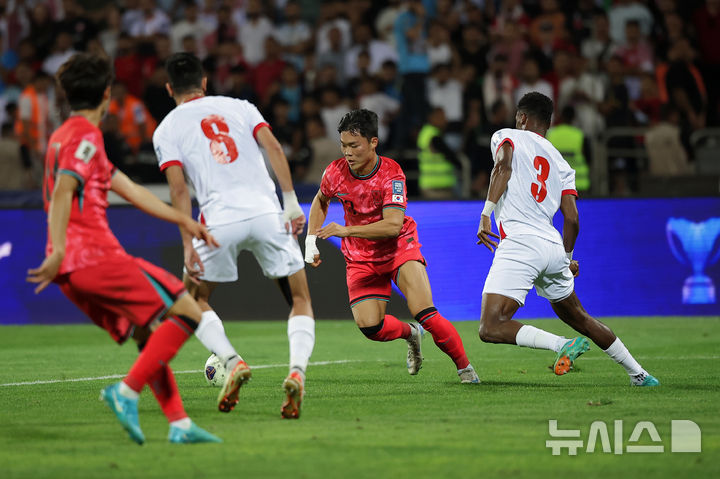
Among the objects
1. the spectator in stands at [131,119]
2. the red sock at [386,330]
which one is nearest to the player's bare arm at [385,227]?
the red sock at [386,330]

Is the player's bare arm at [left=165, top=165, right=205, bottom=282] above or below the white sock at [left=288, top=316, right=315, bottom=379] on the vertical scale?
above

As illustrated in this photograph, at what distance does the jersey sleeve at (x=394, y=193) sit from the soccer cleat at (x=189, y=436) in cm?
285

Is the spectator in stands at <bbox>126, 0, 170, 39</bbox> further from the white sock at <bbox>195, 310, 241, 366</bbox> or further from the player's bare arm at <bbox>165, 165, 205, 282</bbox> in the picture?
the white sock at <bbox>195, 310, 241, 366</bbox>

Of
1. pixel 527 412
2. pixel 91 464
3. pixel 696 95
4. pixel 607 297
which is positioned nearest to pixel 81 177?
pixel 91 464

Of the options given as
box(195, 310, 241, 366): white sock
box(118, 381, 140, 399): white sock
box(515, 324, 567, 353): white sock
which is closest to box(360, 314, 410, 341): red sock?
box(515, 324, 567, 353): white sock

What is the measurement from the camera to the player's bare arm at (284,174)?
6.88 meters

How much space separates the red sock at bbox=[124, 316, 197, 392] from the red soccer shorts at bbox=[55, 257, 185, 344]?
0.11 meters

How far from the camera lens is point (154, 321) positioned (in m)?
6.05

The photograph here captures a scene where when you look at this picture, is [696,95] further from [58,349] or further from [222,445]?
[222,445]

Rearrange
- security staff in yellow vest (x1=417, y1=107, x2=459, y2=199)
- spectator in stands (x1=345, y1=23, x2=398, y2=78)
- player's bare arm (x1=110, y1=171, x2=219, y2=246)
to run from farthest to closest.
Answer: spectator in stands (x1=345, y1=23, x2=398, y2=78), security staff in yellow vest (x1=417, y1=107, x2=459, y2=199), player's bare arm (x1=110, y1=171, x2=219, y2=246)

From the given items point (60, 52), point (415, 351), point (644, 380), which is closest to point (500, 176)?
point (415, 351)

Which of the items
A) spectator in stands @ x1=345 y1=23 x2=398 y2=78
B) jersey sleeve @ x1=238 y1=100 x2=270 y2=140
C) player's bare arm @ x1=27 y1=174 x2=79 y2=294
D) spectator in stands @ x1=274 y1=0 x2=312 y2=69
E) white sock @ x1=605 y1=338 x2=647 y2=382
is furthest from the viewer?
spectator in stands @ x1=274 y1=0 x2=312 y2=69

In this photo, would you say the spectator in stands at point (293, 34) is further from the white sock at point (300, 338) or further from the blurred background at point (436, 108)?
the white sock at point (300, 338)

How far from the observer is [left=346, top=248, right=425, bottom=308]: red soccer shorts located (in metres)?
8.77
